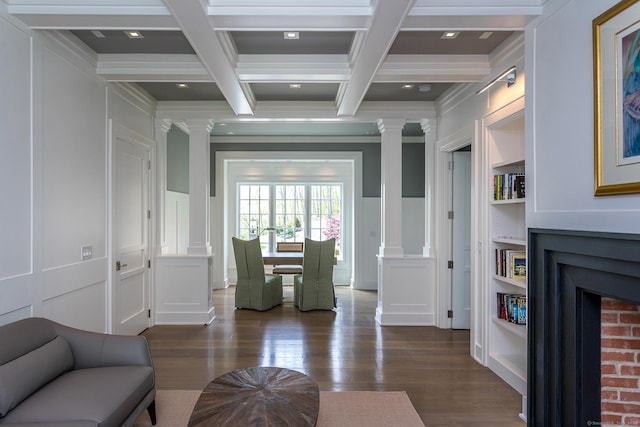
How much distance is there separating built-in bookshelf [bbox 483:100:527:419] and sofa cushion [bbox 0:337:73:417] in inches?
129

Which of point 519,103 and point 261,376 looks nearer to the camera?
point 261,376

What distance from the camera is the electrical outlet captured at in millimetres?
3301

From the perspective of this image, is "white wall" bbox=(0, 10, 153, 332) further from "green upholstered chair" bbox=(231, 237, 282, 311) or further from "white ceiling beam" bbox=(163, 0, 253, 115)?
"green upholstered chair" bbox=(231, 237, 282, 311)

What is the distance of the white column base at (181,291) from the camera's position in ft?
16.0

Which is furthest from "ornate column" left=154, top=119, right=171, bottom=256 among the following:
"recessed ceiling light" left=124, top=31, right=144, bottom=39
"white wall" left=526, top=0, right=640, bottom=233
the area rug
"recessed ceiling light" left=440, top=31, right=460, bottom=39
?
"white wall" left=526, top=0, right=640, bottom=233

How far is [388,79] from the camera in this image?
3.61 m

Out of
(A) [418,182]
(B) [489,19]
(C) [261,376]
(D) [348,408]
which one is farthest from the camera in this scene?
(A) [418,182]

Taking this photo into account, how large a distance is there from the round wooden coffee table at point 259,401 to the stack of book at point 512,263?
2029 millimetres

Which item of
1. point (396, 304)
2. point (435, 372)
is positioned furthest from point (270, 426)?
point (396, 304)

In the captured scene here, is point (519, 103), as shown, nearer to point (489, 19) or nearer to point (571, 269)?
point (489, 19)

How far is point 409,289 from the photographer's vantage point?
4.95m

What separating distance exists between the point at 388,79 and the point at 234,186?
478 cm

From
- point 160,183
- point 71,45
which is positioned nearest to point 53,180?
point 71,45

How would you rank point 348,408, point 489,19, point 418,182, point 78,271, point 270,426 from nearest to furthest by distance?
1. point 270,426
2. point 489,19
3. point 348,408
4. point 78,271
5. point 418,182
